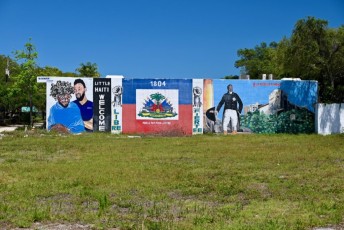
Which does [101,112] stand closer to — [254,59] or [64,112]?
[64,112]

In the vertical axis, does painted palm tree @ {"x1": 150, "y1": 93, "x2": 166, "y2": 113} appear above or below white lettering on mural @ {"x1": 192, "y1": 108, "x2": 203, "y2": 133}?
above

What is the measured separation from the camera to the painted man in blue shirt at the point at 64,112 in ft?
98.5

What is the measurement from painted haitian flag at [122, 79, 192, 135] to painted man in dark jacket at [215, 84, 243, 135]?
2389 mm

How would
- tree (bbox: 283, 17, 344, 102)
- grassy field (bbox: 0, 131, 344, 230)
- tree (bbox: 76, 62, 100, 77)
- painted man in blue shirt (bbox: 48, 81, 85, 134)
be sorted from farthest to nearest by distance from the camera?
tree (bbox: 76, 62, 100, 77), painted man in blue shirt (bbox: 48, 81, 85, 134), tree (bbox: 283, 17, 344, 102), grassy field (bbox: 0, 131, 344, 230)

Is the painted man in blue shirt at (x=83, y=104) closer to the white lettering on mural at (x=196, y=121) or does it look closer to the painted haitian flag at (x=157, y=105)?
the painted haitian flag at (x=157, y=105)

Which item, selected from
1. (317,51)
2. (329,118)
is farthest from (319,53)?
(329,118)

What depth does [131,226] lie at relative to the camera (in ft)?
20.9

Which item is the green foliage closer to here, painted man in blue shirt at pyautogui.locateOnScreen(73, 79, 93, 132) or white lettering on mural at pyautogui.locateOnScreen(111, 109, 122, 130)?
white lettering on mural at pyautogui.locateOnScreen(111, 109, 122, 130)

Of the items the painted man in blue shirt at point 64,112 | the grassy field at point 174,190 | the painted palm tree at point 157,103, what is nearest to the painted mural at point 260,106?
the painted palm tree at point 157,103

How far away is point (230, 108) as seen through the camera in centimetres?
3034

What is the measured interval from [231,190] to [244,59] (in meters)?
64.5

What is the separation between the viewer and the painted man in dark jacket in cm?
3030

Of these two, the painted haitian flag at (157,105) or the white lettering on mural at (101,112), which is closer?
the white lettering on mural at (101,112)

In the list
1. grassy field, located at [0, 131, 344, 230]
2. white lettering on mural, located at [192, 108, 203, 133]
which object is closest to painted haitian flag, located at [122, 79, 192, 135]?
white lettering on mural, located at [192, 108, 203, 133]
